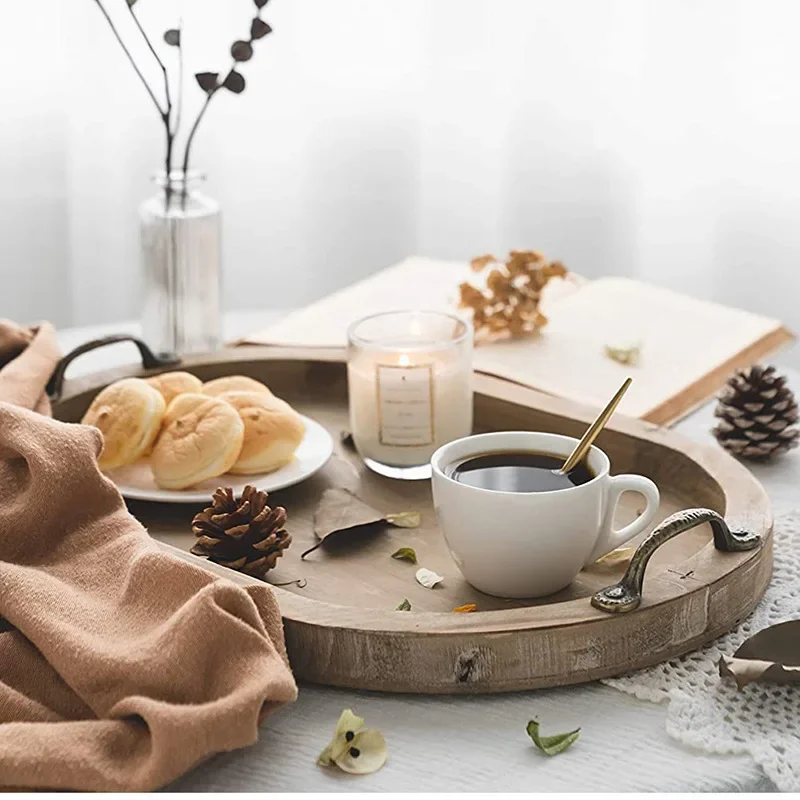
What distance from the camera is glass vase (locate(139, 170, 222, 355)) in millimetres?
1350

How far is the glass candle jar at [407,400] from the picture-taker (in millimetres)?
1139

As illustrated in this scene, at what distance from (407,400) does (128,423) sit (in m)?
0.23

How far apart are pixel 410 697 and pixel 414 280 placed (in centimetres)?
92

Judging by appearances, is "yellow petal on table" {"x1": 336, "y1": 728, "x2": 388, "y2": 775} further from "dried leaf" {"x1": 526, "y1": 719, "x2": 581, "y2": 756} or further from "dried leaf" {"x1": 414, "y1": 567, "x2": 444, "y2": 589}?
"dried leaf" {"x1": 414, "y1": 567, "x2": 444, "y2": 589}

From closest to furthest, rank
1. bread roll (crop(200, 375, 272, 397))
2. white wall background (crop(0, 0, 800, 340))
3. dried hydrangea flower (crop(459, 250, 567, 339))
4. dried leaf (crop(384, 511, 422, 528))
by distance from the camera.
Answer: dried leaf (crop(384, 511, 422, 528)) < bread roll (crop(200, 375, 272, 397)) < dried hydrangea flower (crop(459, 250, 567, 339)) < white wall background (crop(0, 0, 800, 340))

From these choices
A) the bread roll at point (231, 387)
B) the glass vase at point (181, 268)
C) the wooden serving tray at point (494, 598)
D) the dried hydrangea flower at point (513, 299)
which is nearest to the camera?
the wooden serving tray at point (494, 598)

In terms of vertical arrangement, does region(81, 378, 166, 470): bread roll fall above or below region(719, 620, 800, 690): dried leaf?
above

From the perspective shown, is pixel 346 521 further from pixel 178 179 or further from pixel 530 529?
pixel 178 179

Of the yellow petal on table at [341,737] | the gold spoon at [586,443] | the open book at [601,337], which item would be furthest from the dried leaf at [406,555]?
the open book at [601,337]

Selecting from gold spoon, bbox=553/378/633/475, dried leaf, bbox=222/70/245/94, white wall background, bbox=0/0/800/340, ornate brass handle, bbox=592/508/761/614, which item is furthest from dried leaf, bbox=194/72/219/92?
white wall background, bbox=0/0/800/340

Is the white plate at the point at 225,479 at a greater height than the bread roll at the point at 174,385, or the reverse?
the bread roll at the point at 174,385

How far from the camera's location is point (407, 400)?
3.74ft

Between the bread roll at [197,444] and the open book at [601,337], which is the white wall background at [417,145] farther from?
the bread roll at [197,444]

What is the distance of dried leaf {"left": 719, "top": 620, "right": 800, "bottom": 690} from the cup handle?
0.42 feet
